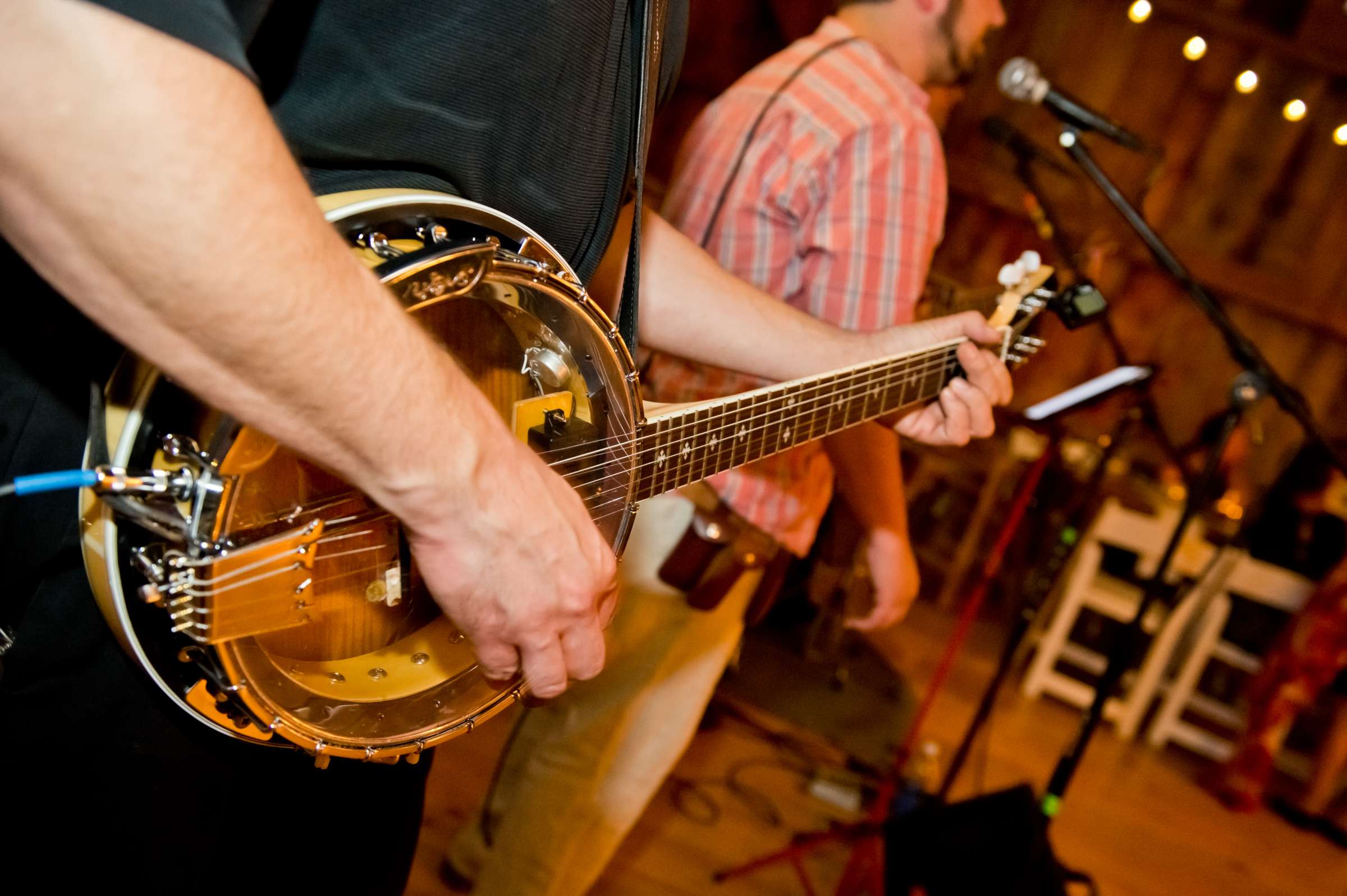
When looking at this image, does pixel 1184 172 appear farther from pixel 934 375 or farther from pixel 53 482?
pixel 53 482

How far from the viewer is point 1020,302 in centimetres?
151

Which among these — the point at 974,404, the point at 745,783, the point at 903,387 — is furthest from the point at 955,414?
the point at 745,783

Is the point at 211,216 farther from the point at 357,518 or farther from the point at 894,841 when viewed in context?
the point at 894,841

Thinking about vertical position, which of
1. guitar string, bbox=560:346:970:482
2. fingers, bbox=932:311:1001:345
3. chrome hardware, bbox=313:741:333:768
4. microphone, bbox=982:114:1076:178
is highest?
microphone, bbox=982:114:1076:178

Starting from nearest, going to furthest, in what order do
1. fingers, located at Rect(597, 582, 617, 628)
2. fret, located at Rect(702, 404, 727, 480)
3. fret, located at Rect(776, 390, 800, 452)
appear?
fingers, located at Rect(597, 582, 617, 628) → fret, located at Rect(702, 404, 727, 480) → fret, located at Rect(776, 390, 800, 452)

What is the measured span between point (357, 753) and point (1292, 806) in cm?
380

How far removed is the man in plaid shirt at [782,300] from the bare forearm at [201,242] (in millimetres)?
1091

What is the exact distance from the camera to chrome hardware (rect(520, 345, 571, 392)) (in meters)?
0.88

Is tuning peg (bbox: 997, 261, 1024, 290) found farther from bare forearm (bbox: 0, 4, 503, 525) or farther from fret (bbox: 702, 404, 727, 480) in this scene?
bare forearm (bbox: 0, 4, 503, 525)

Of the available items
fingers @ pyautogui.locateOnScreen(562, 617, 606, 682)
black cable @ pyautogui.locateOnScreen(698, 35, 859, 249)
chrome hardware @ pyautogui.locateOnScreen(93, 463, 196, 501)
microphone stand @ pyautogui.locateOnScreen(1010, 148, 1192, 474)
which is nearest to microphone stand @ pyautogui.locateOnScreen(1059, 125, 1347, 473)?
microphone stand @ pyautogui.locateOnScreen(1010, 148, 1192, 474)

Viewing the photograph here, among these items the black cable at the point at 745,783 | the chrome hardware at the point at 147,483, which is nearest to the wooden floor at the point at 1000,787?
the black cable at the point at 745,783

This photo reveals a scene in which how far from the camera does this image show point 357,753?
0.82 m

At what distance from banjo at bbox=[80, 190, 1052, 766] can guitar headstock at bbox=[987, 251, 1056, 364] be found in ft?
2.10

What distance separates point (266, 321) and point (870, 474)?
56.0 inches
